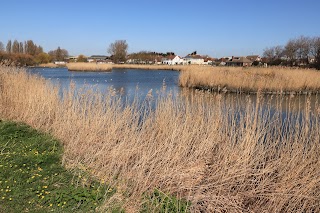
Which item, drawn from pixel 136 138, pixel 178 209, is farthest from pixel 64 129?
pixel 178 209

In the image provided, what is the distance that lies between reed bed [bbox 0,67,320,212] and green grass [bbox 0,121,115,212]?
21 centimetres

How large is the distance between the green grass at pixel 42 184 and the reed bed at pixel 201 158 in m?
0.21

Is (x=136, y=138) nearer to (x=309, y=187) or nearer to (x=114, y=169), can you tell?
(x=114, y=169)

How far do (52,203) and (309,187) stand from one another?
295 centimetres

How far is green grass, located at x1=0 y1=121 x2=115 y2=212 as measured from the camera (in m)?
3.21

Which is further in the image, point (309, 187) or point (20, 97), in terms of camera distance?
point (20, 97)

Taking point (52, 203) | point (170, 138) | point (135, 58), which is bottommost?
point (52, 203)

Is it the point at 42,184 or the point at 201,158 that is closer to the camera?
the point at 42,184

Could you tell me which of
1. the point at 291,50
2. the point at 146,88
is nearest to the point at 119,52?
the point at 291,50

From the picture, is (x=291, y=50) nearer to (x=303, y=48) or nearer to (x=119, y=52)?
(x=303, y=48)

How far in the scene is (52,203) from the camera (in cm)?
324

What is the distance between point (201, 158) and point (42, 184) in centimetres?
211

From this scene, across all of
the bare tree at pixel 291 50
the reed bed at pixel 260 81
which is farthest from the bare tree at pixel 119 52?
the reed bed at pixel 260 81

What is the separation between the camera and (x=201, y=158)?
14.5ft
